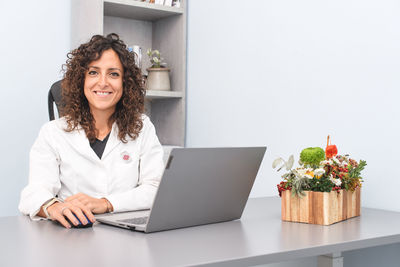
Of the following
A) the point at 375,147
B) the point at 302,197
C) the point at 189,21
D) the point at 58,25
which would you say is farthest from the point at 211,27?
the point at 302,197

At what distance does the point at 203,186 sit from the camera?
4.17 ft

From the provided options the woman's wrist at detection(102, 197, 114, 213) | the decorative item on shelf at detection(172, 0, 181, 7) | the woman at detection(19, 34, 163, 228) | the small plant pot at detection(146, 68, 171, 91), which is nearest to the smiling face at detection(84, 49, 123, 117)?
the woman at detection(19, 34, 163, 228)

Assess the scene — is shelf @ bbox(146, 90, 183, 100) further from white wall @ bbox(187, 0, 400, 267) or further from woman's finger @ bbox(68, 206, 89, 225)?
woman's finger @ bbox(68, 206, 89, 225)

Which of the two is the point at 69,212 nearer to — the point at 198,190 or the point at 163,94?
the point at 198,190

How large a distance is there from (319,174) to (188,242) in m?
0.50

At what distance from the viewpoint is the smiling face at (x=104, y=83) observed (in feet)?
5.78

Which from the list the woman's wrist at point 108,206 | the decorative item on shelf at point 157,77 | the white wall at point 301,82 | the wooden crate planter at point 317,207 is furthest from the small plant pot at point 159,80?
the wooden crate planter at point 317,207

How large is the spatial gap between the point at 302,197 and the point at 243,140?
112 cm

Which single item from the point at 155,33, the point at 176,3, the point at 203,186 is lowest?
the point at 203,186

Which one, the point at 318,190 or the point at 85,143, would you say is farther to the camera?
the point at 85,143

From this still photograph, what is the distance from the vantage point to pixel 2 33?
280 centimetres

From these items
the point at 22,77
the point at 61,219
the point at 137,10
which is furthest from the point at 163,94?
the point at 61,219

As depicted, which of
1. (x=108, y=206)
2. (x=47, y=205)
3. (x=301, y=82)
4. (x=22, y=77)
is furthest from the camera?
(x=22, y=77)

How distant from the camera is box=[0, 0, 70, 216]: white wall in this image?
2.82 metres
